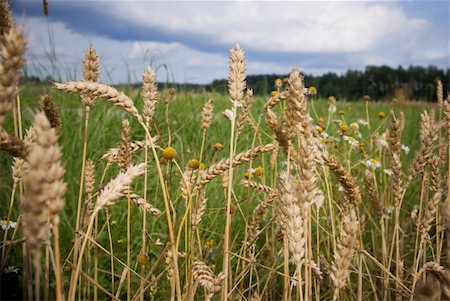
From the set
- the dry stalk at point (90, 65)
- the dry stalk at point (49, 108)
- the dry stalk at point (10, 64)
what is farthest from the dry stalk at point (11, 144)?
the dry stalk at point (90, 65)

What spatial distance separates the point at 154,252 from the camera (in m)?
2.69

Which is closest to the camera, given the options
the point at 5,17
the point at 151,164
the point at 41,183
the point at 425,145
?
the point at 41,183

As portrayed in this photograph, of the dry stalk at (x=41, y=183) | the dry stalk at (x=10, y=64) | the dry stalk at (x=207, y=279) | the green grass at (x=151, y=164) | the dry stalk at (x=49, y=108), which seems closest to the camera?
the dry stalk at (x=41, y=183)

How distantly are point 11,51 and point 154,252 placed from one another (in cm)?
204

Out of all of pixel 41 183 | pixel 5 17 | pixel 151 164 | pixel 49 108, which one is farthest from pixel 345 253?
pixel 151 164

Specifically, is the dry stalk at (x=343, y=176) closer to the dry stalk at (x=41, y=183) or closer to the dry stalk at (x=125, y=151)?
the dry stalk at (x=125, y=151)

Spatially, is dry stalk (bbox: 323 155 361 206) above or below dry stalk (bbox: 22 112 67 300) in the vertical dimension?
below

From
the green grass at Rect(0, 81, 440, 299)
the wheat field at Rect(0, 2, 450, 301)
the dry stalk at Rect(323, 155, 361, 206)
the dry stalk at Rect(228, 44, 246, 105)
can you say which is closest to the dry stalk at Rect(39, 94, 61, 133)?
the wheat field at Rect(0, 2, 450, 301)

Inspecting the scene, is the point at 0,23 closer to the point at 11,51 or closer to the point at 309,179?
the point at 11,51

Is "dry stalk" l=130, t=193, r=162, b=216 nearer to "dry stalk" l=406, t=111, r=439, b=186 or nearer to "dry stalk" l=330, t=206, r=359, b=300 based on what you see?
"dry stalk" l=330, t=206, r=359, b=300

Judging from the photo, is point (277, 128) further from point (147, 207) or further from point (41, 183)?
point (41, 183)

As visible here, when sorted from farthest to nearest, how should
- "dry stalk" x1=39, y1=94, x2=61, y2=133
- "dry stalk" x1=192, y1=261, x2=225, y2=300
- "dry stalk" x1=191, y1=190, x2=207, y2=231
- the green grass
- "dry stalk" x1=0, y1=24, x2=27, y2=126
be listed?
the green grass, "dry stalk" x1=191, y1=190, x2=207, y2=231, "dry stalk" x1=39, y1=94, x2=61, y2=133, "dry stalk" x1=192, y1=261, x2=225, y2=300, "dry stalk" x1=0, y1=24, x2=27, y2=126

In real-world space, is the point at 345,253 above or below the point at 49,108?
below

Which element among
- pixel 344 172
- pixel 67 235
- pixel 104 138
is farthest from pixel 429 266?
pixel 104 138
